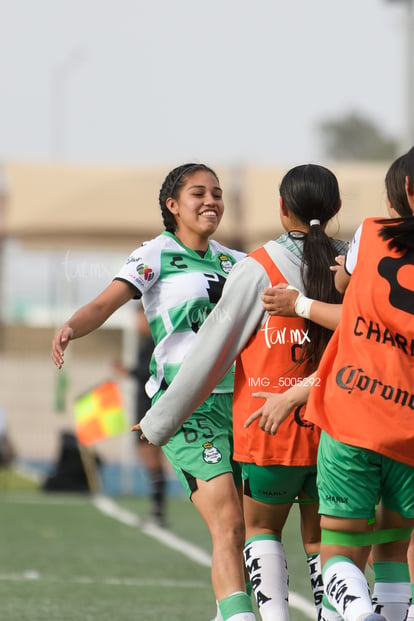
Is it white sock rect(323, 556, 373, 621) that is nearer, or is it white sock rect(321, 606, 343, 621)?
white sock rect(323, 556, 373, 621)

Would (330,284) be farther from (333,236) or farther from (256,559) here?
Answer: (256,559)

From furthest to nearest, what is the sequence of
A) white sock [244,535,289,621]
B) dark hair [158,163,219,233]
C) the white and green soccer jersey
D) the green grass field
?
the green grass field < dark hair [158,163,219,233] < the white and green soccer jersey < white sock [244,535,289,621]

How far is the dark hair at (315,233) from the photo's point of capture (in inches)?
194

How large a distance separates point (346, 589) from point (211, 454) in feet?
3.94

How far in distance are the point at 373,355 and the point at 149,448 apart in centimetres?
957

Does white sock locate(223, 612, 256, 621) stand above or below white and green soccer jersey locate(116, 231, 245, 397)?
below

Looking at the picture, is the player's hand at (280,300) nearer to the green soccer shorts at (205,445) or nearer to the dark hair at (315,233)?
the dark hair at (315,233)

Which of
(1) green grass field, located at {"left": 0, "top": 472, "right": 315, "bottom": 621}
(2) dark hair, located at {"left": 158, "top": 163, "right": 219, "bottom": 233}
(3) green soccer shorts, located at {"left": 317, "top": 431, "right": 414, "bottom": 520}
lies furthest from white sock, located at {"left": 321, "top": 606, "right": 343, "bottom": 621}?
(1) green grass field, located at {"left": 0, "top": 472, "right": 315, "bottom": 621}

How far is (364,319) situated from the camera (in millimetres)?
4406

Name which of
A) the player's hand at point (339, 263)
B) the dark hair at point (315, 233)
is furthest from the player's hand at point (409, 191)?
the dark hair at point (315, 233)

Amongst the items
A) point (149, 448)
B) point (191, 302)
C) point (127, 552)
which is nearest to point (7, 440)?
point (149, 448)

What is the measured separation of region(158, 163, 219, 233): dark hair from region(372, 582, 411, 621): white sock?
6.00 ft

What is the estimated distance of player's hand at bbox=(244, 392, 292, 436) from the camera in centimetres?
477

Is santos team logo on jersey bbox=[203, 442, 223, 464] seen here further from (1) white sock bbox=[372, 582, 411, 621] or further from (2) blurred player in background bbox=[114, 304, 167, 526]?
(2) blurred player in background bbox=[114, 304, 167, 526]
